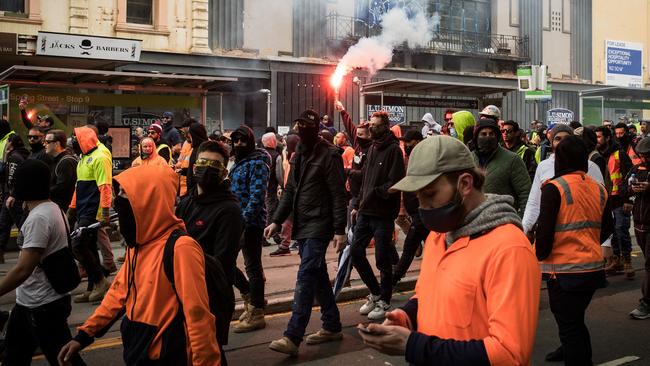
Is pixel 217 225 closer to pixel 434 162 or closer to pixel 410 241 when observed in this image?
pixel 434 162

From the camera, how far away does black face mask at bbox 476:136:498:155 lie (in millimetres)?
5746

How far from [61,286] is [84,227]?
3.13m

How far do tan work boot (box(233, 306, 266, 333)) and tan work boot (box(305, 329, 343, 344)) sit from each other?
23.3 inches

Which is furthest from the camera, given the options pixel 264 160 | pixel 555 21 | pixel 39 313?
pixel 555 21

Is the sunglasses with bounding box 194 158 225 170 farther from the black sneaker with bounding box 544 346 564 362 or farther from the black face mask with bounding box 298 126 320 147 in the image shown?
the black sneaker with bounding box 544 346 564 362

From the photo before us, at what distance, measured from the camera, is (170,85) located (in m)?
14.2

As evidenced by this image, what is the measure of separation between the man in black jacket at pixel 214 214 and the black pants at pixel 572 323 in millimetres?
2093

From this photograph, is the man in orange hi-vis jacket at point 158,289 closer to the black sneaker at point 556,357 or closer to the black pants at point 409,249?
the black sneaker at point 556,357

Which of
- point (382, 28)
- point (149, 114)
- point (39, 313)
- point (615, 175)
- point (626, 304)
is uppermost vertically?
point (382, 28)

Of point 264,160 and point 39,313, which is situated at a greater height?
point 264,160

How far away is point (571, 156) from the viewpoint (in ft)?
14.6

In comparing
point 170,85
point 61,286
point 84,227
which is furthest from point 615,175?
point 170,85

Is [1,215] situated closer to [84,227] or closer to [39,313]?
[84,227]

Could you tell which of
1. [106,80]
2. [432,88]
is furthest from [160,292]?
[432,88]
